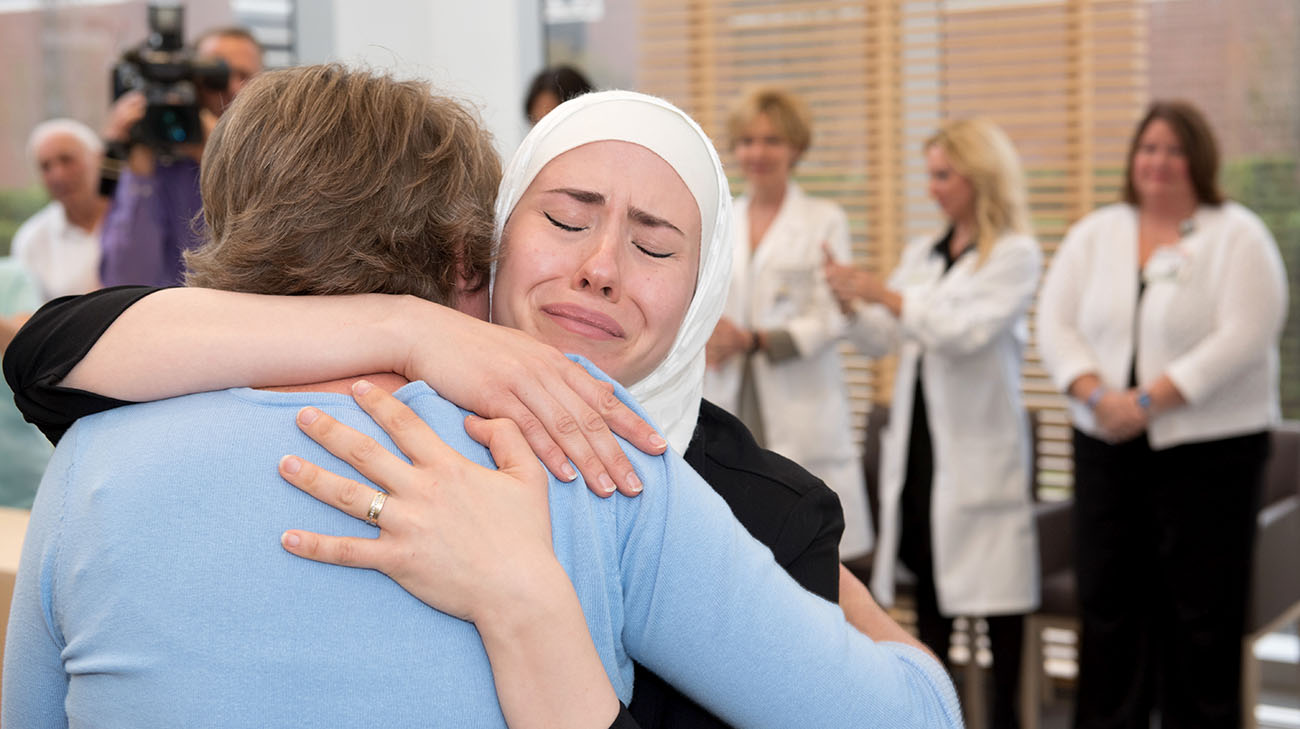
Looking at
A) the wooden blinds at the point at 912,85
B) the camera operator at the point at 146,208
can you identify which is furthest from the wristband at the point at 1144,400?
the camera operator at the point at 146,208

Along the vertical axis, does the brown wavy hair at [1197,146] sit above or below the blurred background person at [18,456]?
above

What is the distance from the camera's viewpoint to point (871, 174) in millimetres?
4988

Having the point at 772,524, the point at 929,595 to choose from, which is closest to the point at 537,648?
the point at 772,524

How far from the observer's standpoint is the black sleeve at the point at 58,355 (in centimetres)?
100

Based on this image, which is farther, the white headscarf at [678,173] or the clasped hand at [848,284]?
the clasped hand at [848,284]

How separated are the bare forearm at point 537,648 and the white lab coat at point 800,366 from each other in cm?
299

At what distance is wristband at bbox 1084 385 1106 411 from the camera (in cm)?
362

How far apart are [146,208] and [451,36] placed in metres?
2.43

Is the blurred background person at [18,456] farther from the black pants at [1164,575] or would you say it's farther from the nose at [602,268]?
the black pants at [1164,575]

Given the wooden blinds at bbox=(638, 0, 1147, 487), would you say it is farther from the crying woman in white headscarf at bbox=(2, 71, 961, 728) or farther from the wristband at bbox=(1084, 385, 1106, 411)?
the crying woman in white headscarf at bbox=(2, 71, 961, 728)

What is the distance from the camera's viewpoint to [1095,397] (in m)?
3.63

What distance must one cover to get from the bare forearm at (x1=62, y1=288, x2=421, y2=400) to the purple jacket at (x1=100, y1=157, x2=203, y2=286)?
2603 mm

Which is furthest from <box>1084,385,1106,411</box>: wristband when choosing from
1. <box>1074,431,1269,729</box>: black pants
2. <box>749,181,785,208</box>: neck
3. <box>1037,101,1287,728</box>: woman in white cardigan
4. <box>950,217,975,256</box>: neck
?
<box>749,181,785,208</box>: neck

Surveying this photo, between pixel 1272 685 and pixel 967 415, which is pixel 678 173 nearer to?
pixel 967 415
